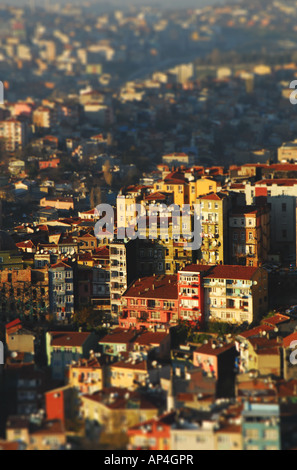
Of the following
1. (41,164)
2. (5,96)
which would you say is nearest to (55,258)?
(41,164)

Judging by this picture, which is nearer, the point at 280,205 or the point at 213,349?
the point at 213,349

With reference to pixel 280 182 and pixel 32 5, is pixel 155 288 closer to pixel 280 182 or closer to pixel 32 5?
pixel 280 182

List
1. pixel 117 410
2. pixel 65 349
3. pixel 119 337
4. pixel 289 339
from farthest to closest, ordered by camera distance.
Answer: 1. pixel 119 337
2. pixel 65 349
3. pixel 289 339
4. pixel 117 410

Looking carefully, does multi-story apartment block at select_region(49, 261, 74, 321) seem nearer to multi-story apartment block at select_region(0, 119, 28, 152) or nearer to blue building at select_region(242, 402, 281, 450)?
blue building at select_region(242, 402, 281, 450)

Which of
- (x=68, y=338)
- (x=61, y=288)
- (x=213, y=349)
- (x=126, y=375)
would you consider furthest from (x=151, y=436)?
(x=61, y=288)

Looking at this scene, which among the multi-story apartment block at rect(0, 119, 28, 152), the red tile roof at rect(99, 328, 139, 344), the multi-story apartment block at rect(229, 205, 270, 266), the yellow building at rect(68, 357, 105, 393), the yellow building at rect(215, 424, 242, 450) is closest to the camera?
the yellow building at rect(215, 424, 242, 450)

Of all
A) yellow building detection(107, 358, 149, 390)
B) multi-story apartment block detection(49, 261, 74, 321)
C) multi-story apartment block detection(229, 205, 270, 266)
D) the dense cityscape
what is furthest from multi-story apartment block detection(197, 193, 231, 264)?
yellow building detection(107, 358, 149, 390)

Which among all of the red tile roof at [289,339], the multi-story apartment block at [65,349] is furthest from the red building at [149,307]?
the red tile roof at [289,339]
